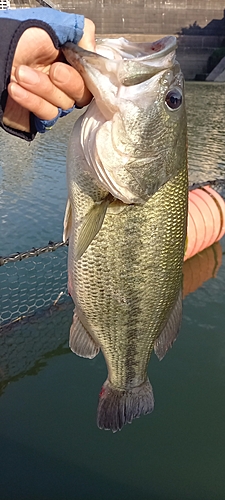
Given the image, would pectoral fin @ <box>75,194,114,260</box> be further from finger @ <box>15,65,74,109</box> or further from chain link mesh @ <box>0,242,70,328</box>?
chain link mesh @ <box>0,242,70,328</box>

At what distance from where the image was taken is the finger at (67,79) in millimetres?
1376

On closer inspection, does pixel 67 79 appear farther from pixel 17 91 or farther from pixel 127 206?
pixel 127 206

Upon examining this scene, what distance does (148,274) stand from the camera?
170cm

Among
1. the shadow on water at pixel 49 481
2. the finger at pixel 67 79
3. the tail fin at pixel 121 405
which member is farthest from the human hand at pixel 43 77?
the shadow on water at pixel 49 481

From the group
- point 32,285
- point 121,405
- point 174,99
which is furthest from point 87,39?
point 32,285

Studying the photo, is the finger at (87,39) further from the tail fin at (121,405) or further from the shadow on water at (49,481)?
the shadow on water at (49,481)

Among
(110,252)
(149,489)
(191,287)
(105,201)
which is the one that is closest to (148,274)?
(110,252)

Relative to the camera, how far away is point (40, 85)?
1.38 meters

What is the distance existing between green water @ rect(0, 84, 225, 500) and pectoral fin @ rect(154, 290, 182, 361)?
154cm

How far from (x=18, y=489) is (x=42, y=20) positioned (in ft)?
9.35

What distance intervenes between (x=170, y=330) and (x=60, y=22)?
52.0 inches

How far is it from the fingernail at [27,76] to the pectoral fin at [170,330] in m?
1.08

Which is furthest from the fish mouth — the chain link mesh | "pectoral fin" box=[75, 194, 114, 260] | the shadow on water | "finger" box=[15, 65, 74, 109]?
the shadow on water

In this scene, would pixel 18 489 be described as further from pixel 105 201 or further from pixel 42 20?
pixel 42 20
